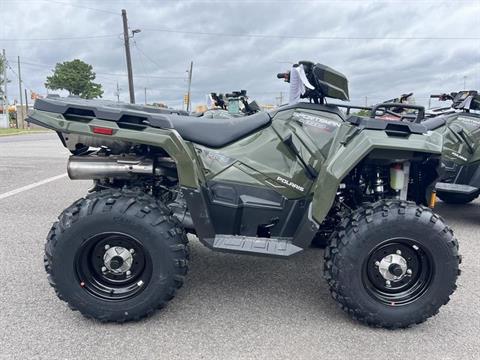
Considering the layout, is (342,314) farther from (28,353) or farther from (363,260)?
(28,353)

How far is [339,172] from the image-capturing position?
8.57ft

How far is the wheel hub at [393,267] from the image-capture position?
265 cm

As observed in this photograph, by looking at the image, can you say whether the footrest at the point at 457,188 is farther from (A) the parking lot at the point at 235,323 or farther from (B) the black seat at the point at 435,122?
(A) the parking lot at the point at 235,323

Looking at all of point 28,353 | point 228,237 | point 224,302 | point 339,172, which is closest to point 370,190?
point 339,172

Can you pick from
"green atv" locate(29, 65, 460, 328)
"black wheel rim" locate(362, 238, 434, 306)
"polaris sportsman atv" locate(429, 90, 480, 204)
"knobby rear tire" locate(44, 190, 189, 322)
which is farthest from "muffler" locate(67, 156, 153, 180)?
"polaris sportsman atv" locate(429, 90, 480, 204)

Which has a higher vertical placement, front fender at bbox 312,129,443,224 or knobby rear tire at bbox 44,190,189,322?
front fender at bbox 312,129,443,224

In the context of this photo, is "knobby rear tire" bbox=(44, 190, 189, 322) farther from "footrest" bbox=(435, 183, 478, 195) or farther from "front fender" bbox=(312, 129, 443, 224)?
"footrest" bbox=(435, 183, 478, 195)

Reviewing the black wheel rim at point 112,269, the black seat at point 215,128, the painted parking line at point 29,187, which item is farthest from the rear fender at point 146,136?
the painted parking line at point 29,187

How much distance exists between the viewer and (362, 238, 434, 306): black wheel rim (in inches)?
105

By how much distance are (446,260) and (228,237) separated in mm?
1422

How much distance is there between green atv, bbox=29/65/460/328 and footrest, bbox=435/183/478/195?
259 centimetres

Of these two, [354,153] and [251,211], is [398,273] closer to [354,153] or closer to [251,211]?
[354,153]

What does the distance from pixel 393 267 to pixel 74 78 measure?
54.5 m

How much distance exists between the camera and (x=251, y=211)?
2.81 meters
